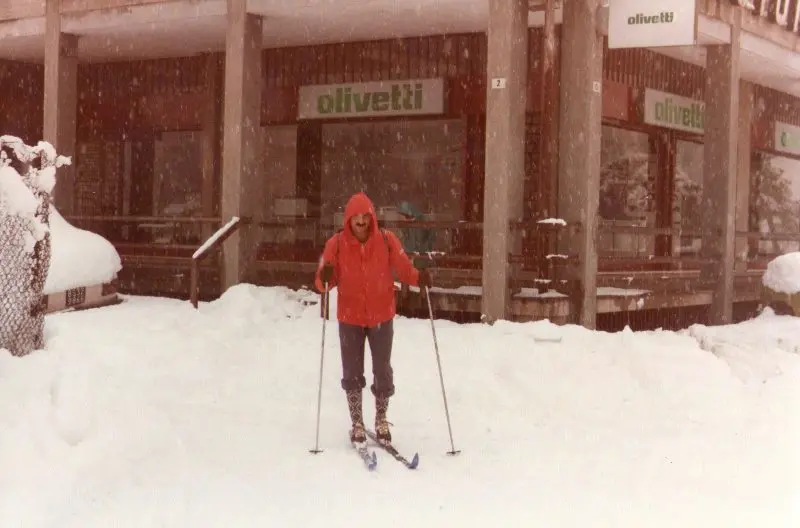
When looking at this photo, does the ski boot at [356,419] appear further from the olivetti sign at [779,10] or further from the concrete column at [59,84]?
the olivetti sign at [779,10]

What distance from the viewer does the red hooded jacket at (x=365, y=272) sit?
275 inches

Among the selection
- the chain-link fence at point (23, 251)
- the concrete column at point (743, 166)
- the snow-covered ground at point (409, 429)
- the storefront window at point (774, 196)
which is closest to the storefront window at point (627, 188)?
the concrete column at point (743, 166)

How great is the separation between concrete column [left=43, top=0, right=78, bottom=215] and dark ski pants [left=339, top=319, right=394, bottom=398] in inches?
396

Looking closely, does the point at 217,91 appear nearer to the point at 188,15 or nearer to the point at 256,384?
the point at 188,15

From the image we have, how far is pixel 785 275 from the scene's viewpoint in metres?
14.6

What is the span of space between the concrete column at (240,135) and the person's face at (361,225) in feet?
22.9

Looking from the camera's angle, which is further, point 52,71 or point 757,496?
point 52,71

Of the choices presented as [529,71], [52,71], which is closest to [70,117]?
[52,71]

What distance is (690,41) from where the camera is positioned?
1126 cm

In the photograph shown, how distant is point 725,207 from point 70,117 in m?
11.2

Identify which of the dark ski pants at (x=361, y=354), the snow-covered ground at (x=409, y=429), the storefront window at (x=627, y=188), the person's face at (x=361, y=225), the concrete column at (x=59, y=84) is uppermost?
the concrete column at (x=59, y=84)

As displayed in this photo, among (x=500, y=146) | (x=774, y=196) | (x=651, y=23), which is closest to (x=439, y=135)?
(x=500, y=146)

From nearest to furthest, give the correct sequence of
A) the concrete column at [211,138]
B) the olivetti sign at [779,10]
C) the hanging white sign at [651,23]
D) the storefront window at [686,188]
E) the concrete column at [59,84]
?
the hanging white sign at [651,23] → the olivetti sign at [779,10] → the concrete column at [59,84] → the concrete column at [211,138] → the storefront window at [686,188]

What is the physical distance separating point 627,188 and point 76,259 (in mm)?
10408
